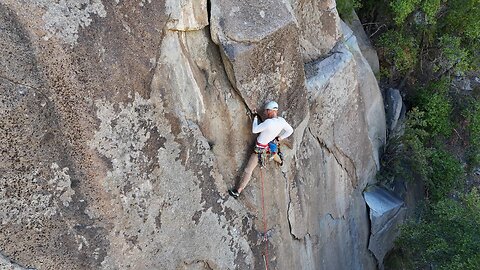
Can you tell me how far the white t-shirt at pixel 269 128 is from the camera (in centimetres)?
586

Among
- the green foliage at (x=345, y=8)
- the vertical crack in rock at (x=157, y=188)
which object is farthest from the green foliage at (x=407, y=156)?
the vertical crack in rock at (x=157, y=188)

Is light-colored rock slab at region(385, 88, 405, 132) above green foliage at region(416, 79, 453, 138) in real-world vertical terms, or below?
above

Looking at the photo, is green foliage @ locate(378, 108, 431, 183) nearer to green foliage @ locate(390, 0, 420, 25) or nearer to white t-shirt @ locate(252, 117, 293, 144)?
green foliage @ locate(390, 0, 420, 25)

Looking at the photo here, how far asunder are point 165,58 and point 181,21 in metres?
0.49

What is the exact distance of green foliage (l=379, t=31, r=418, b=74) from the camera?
1022cm

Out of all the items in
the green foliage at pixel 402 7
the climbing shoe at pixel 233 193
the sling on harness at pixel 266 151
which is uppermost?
the green foliage at pixel 402 7

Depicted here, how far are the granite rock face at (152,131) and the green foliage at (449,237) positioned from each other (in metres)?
2.02

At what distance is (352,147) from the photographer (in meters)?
8.63

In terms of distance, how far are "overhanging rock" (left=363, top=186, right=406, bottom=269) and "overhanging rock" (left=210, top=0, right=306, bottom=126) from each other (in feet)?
13.2

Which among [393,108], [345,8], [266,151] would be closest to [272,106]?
[266,151]

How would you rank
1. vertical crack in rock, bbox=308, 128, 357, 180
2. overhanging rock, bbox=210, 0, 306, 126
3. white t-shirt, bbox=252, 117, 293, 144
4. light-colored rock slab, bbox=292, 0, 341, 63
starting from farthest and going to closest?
vertical crack in rock, bbox=308, 128, 357, 180, light-colored rock slab, bbox=292, 0, 341, 63, white t-shirt, bbox=252, 117, 293, 144, overhanging rock, bbox=210, 0, 306, 126

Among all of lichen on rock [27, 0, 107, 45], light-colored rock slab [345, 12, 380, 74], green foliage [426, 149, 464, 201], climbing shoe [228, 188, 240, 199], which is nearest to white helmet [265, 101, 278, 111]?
climbing shoe [228, 188, 240, 199]

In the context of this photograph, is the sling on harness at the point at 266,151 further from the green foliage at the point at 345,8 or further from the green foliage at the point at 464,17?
the green foliage at the point at 464,17

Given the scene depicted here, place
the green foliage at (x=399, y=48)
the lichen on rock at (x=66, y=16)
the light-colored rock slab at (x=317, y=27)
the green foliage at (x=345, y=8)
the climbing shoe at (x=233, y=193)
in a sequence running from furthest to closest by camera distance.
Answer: the green foliage at (x=399, y=48) < the green foliage at (x=345, y=8) < the light-colored rock slab at (x=317, y=27) < the climbing shoe at (x=233, y=193) < the lichen on rock at (x=66, y=16)
